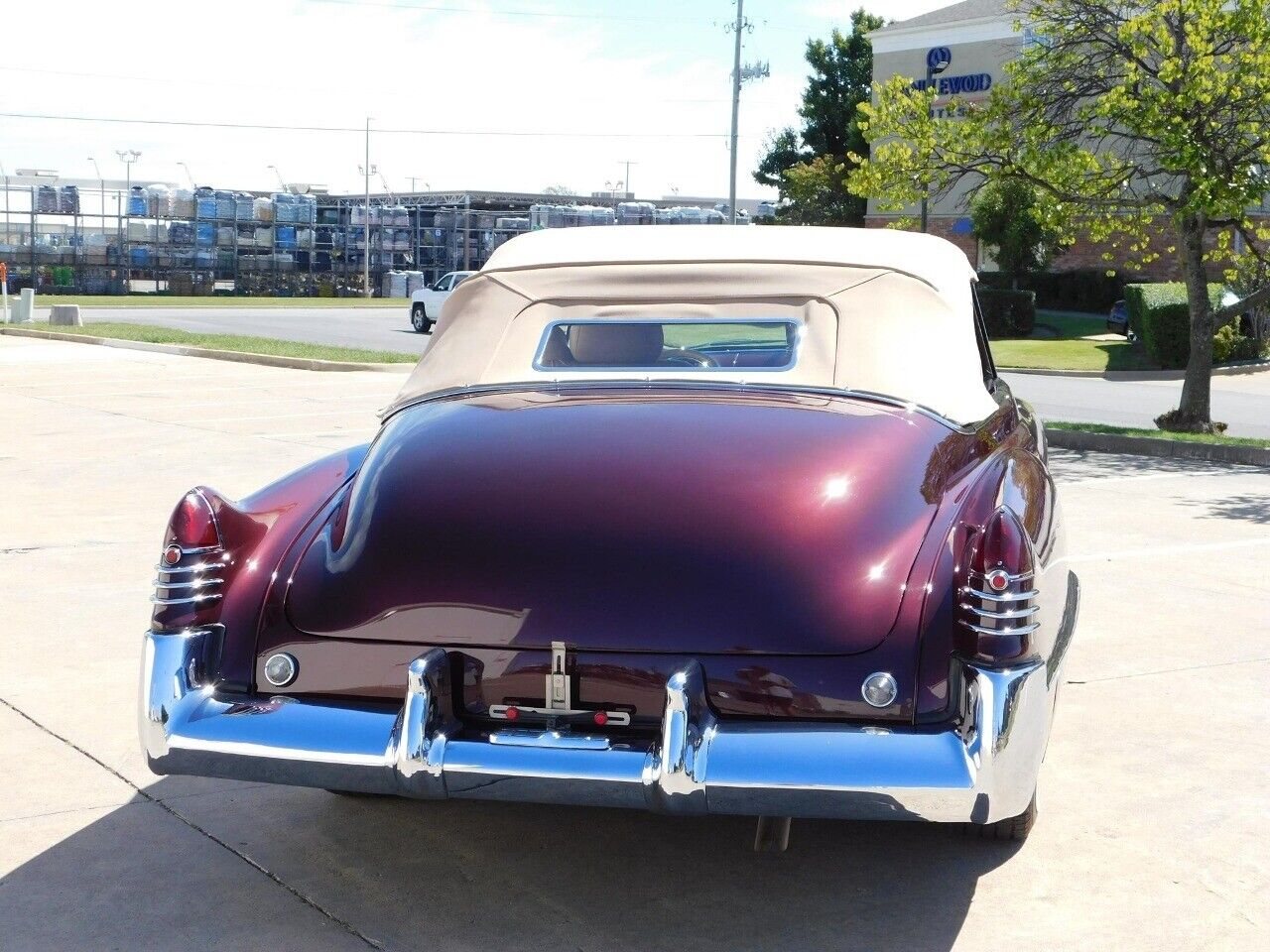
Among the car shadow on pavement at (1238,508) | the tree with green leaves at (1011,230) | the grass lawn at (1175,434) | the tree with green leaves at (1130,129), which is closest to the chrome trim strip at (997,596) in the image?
the car shadow on pavement at (1238,508)

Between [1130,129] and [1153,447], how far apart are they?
3.36 metres

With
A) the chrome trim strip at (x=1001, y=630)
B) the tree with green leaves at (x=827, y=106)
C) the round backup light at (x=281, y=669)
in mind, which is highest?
the tree with green leaves at (x=827, y=106)

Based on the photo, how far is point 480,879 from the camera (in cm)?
388

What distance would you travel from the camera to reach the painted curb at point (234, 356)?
2141 centimetres

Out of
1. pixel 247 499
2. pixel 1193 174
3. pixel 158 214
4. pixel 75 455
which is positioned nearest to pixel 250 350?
pixel 75 455

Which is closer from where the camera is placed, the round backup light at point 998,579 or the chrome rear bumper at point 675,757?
the chrome rear bumper at point 675,757

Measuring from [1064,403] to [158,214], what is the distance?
46801mm

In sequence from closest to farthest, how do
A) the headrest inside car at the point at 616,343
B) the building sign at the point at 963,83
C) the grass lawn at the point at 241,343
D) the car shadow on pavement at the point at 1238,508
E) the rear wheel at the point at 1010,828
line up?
the rear wheel at the point at 1010,828
the headrest inside car at the point at 616,343
the car shadow on pavement at the point at 1238,508
the grass lawn at the point at 241,343
the building sign at the point at 963,83

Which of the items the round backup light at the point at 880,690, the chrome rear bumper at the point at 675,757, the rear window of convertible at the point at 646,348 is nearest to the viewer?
the chrome rear bumper at the point at 675,757

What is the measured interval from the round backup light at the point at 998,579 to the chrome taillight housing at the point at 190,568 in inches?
78.6

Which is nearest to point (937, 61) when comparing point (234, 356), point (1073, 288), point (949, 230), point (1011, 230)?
point (949, 230)

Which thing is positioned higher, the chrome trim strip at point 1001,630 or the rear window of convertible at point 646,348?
the rear window of convertible at point 646,348

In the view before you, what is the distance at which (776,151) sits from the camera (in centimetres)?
5900

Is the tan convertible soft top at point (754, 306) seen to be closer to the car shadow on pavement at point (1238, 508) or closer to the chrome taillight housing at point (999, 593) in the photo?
the chrome taillight housing at point (999, 593)
